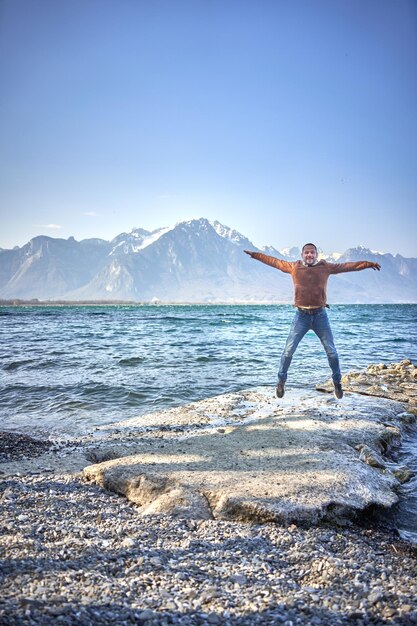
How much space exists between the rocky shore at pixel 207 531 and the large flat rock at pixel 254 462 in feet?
0.08

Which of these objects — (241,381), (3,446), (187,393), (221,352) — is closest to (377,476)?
(3,446)

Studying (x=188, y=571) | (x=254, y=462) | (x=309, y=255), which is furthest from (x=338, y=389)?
(x=188, y=571)

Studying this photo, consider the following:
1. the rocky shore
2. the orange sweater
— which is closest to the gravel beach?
the rocky shore

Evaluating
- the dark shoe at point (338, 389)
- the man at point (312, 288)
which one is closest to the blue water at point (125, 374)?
the dark shoe at point (338, 389)

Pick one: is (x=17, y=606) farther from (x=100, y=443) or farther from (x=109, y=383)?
(x=109, y=383)

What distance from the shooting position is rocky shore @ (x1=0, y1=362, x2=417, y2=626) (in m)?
2.94

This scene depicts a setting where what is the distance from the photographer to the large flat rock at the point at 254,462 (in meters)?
4.59

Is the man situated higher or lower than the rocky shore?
higher

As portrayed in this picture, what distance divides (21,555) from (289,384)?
10.3 metres

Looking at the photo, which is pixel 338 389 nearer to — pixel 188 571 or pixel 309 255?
pixel 309 255

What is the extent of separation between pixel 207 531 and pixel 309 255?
5.44 metres

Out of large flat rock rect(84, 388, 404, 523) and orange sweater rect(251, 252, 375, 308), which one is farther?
orange sweater rect(251, 252, 375, 308)

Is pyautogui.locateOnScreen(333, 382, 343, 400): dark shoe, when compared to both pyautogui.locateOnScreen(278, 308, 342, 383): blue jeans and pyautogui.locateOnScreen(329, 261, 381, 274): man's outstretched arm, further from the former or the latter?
pyautogui.locateOnScreen(329, 261, 381, 274): man's outstretched arm

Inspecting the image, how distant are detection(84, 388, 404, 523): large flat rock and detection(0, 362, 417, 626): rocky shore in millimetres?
24
